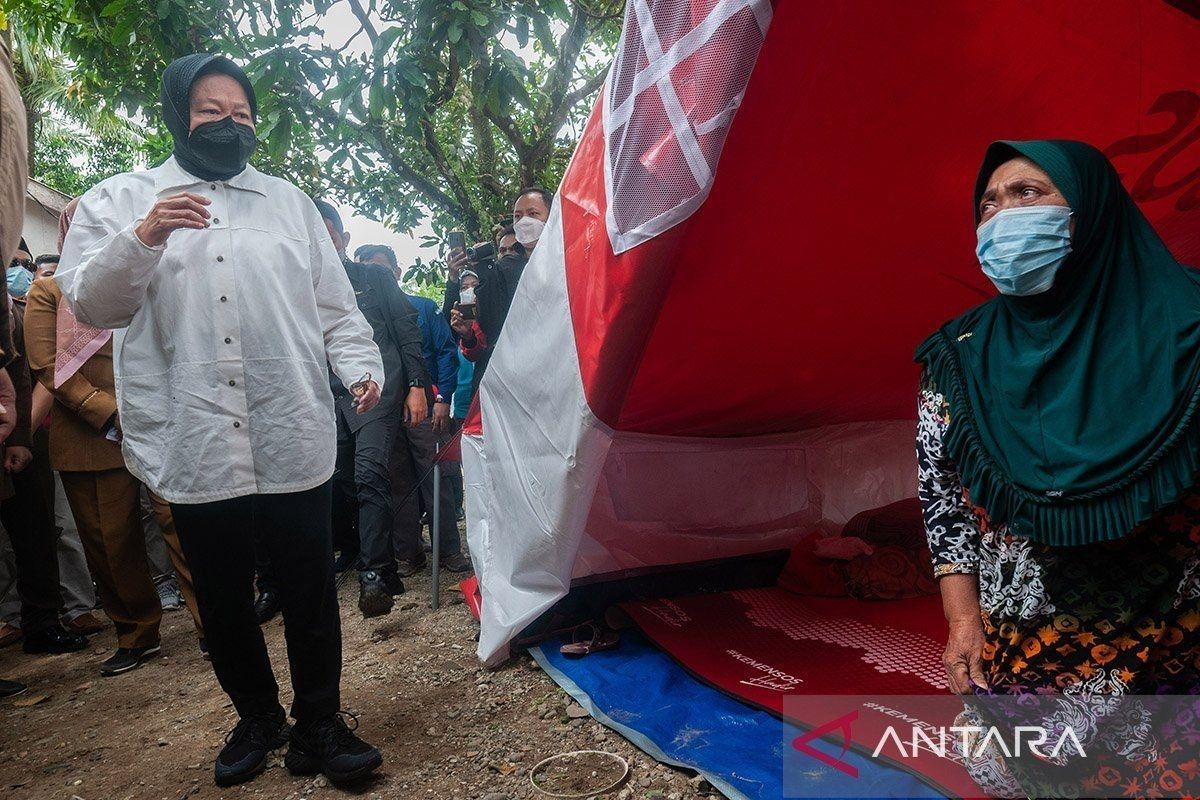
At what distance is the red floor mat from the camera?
2043 mm

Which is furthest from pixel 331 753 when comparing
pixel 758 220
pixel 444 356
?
pixel 444 356

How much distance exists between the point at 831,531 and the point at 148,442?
2937 mm

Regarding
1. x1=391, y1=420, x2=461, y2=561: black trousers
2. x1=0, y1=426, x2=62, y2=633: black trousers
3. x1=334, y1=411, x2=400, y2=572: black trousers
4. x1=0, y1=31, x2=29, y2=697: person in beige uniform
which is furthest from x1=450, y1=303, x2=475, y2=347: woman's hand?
x1=0, y1=31, x2=29, y2=697: person in beige uniform

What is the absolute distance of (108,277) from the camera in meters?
1.76

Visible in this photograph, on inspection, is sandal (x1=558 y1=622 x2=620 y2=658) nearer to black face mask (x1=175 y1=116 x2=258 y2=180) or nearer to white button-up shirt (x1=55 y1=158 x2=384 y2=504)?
Answer: white button-up shirt (x1=55 y1=158 x2=384 y2=504)

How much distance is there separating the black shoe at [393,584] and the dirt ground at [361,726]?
1.37ft

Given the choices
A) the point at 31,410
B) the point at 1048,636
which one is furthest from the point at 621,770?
the point at 31,410

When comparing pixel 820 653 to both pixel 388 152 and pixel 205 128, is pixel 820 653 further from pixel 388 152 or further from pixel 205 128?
pixel 388 152

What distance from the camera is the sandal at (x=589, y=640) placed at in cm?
270

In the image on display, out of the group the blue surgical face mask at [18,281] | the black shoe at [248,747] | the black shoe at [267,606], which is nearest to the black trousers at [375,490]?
the black shoe at [267,606]

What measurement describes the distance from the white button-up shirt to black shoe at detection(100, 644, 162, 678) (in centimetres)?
159

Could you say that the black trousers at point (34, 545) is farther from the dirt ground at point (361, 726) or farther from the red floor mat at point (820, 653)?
the red floor mat at point (820, 653)

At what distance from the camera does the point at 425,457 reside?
4.16 metres

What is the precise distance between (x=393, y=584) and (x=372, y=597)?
368mm
